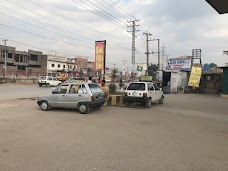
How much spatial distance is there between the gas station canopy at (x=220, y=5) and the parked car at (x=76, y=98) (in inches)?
269

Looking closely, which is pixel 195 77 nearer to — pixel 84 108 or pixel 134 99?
pixel 134 99

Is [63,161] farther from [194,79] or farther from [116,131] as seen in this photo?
[194,79]

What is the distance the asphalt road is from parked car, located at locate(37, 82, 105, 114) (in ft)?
6.16

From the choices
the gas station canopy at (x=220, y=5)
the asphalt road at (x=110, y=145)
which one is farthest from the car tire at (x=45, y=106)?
the gas station canopy at (x=220, y=5)

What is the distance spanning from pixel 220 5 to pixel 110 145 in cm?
867

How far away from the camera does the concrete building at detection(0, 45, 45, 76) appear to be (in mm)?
57938

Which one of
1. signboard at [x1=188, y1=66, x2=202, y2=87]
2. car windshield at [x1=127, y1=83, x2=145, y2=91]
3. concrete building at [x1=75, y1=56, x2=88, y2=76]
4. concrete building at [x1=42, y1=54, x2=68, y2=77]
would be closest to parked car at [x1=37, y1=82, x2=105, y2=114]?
car windshield at [x1=127, y1=83, x2=145, y2=91]

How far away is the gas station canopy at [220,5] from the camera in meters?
10.1

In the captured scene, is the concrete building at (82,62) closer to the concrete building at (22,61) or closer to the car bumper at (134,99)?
the concrete building at (22,61)

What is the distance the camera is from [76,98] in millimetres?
11258

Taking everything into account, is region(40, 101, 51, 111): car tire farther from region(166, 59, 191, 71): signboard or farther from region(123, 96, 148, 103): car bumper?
region(166, 59, 191, 71): signboard

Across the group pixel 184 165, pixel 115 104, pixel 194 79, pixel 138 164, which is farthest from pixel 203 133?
pixel 194 79

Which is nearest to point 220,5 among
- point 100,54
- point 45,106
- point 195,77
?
point 45,106

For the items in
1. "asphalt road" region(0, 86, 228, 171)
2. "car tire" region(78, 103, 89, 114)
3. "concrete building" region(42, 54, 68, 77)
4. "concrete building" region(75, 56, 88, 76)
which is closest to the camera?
"asphalt road" region(0, 86, 228, 171)
